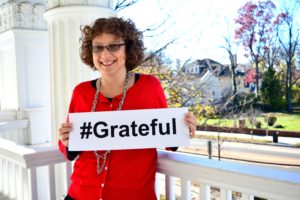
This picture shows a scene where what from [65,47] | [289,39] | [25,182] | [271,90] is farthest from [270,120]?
[25,182]

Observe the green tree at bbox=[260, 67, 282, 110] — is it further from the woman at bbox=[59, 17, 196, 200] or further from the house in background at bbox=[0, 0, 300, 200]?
the woman at bbox=[59, 17, 196, 200]

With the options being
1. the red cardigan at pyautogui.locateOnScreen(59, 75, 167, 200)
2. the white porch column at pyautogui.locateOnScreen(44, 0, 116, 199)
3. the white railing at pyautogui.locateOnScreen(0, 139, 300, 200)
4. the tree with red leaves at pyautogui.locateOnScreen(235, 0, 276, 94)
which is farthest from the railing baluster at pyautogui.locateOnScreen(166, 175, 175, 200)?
the tree with red leaves at pyautogui.locateOnScreen(235, 0, 276, 94)

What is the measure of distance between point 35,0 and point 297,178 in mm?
3426

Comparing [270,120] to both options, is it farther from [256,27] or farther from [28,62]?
[28,62]

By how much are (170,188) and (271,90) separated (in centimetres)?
442

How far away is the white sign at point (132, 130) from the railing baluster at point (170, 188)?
215 millimetres

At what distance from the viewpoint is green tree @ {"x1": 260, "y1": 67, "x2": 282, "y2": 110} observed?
497 cm

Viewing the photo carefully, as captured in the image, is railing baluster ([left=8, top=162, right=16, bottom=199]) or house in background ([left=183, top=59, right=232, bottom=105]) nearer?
railing baluster ([left=8, top=162, right=16, bottom=199])

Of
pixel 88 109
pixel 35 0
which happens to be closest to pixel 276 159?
pixel 35 0

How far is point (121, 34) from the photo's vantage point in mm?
1174

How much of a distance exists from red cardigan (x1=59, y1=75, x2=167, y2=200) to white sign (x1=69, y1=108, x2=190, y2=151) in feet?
0.15

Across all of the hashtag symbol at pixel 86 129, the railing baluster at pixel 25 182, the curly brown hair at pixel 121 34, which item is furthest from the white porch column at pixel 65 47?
the hashtag symbol at pixel 86 129

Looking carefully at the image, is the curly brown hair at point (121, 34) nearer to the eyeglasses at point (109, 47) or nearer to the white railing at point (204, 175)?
the eyeglasses at point (109, 47)

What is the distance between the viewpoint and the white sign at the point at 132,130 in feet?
3.67
